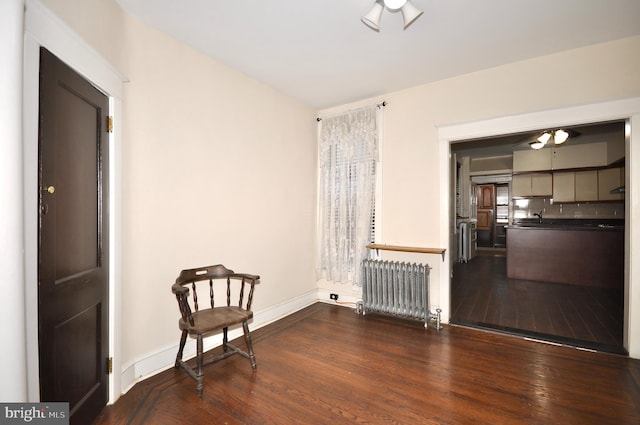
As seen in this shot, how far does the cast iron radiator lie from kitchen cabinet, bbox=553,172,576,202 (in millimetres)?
5826

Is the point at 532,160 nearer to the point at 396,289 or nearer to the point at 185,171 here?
the point at 396,289

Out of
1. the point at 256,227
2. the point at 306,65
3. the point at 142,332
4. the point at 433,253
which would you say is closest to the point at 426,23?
the point at 306,65

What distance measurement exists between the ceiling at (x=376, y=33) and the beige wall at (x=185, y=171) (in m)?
0.27

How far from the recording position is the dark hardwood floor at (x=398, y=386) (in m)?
1.81

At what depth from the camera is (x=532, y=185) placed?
7223 mm

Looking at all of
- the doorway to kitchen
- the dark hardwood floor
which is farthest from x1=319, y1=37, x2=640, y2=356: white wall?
the dark hardwood floor

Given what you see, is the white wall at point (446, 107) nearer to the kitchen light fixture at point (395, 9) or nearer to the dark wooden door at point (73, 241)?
the kitchen light fixture at point (395, 9)

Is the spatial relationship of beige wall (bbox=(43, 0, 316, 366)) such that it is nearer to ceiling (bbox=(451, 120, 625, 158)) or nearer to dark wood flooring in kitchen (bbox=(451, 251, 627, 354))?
dark wood flooring in kitchen (bbox=(451, 251, 627, 354))

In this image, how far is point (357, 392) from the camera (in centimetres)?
205

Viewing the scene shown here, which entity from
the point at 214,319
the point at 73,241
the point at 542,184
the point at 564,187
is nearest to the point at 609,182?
the point at 564,187

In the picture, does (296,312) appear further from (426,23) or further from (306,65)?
(426,23)

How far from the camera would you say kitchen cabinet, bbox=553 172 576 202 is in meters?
6.74

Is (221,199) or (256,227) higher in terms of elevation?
(221,199)

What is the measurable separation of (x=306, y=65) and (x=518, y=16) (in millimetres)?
1858
